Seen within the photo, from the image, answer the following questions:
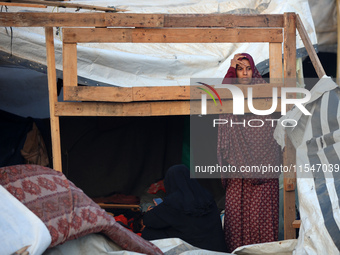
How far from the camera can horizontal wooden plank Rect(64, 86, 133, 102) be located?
3947mm

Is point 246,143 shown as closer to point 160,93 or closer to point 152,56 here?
point 160,93

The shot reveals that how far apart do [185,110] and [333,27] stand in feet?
8.25

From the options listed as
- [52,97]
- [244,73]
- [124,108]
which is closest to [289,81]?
[244,73]

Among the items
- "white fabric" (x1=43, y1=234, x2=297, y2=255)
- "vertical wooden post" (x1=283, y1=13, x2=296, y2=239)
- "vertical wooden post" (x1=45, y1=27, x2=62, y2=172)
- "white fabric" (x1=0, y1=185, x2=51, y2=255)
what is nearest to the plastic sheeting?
"vertical wooden post" (x1=45, y1=27, x2=62, y2=172)

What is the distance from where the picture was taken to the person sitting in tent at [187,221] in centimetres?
376

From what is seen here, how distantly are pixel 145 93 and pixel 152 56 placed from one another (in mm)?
1345

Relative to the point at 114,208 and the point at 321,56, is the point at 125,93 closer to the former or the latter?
the point at 114,208

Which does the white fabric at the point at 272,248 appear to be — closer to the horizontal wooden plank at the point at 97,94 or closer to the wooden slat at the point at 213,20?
the horizontal wooden plank at the point at 97,94

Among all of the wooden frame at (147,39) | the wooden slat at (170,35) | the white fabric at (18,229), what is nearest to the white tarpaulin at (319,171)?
the wooden frame at (147,39)

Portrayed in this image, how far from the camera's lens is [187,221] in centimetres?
377

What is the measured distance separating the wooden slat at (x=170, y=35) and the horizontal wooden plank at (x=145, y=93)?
38cm

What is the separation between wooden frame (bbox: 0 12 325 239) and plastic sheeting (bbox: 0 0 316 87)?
34.7 inches

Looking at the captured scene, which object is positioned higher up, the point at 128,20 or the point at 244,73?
the point at 128,20

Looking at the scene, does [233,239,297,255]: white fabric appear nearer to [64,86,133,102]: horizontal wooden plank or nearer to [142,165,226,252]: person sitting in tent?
[142,165,226,252]: person sitting in tent
